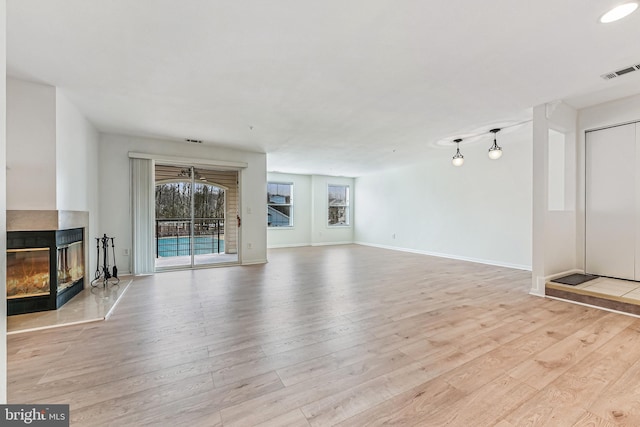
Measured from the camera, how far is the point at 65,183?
11.0 feet

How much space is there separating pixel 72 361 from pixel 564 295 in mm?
5239

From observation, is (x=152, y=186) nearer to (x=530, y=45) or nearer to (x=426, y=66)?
(x=426, y=66)

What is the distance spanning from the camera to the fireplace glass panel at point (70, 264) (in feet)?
11.1

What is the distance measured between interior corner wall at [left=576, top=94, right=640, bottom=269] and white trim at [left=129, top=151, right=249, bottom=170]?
5.96 m

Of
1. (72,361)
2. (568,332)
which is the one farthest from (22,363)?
(568,332)

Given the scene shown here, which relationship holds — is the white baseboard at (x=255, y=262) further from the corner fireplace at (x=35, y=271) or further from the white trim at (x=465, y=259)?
the white trim at (x=465, y=259)

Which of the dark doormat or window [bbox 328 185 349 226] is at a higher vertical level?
window [bbox 328 185 349 226]

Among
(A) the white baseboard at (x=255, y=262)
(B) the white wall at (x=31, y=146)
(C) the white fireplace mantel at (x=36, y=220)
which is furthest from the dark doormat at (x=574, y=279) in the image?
(B) the white wall at (x=31, y=146)

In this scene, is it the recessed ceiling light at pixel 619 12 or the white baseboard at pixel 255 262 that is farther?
the white baseboard at pixel 255 262

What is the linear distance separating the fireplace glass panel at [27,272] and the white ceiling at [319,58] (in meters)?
1.93

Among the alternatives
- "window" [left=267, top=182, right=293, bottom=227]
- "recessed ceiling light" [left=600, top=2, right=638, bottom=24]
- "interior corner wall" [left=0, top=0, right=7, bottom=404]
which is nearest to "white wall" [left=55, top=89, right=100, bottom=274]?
"interior corner wall" [left=0, top=0, right=7, bottom=404]

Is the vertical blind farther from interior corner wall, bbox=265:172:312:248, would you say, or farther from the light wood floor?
interior corner wall, bbox=265:172:312:248

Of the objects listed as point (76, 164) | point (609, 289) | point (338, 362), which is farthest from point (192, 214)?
point (609, 289)

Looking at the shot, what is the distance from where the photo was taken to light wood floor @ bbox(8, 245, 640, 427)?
1.55 metres
